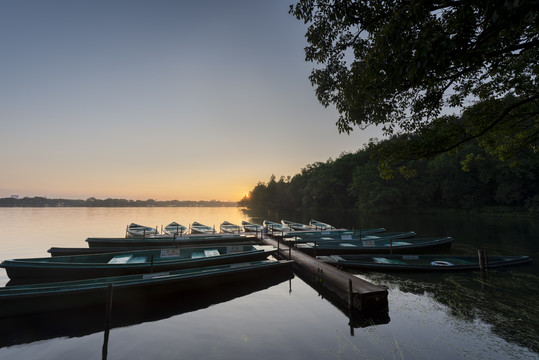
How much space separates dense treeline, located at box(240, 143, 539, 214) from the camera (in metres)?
50.6

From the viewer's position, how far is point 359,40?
31.7 feet

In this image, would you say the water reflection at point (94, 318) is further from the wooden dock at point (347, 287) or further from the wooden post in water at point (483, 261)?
the wooden post in water at point (483, 261)

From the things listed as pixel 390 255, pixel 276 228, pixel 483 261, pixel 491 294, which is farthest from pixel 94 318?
pixel 276 228

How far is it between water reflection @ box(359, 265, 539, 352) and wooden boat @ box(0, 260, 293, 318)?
8.33 metres

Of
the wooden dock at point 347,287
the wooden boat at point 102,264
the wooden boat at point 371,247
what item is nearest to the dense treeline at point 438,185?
the wooden boat at point 371,247

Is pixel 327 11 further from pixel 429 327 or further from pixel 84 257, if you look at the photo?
pixel 84 257

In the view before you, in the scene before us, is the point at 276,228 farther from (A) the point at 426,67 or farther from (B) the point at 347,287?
(A) the point at 426,67

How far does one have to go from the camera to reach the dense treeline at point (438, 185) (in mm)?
50594

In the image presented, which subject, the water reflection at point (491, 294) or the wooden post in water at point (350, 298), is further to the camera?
the wooden post in water at point (350, 298)

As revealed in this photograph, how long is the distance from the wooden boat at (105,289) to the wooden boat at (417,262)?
6.01 meters

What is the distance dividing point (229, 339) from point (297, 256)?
353 inches

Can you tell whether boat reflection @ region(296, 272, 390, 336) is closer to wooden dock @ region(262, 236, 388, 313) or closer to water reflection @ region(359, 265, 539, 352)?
wooden dock @ region(262, 236, 388, 313)

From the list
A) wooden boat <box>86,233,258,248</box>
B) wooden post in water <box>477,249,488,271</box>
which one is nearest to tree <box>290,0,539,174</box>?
wooden post in water <box>477,249,488,271</box>

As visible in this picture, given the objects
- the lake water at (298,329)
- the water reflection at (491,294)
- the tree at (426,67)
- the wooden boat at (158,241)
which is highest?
the tree at (426,67)
